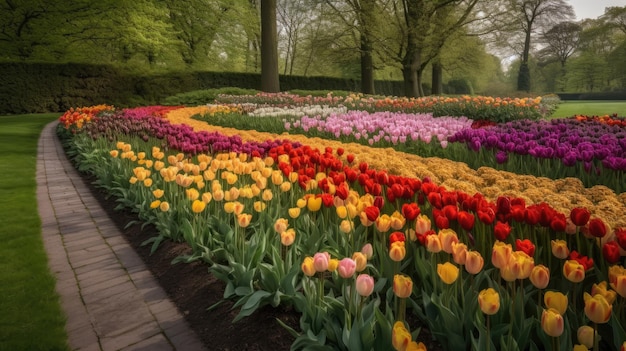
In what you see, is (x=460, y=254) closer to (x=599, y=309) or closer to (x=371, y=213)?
(x=599, y=309)

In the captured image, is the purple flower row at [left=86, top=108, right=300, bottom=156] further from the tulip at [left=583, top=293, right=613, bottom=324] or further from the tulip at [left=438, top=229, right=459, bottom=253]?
the tulip at [left=583, top=293, right=613, bottom=324]

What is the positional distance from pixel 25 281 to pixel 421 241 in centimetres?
320

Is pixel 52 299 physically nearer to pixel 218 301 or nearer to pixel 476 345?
pixel 218 301

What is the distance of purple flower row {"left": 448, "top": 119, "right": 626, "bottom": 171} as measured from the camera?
4.58 metres

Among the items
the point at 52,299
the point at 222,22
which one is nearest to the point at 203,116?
the point at 52,299

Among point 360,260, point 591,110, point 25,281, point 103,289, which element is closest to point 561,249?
point 360,260

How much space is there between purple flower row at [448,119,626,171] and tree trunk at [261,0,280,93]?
15.8m

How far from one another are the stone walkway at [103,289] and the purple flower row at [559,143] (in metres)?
4.04

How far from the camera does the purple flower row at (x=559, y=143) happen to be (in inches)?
180

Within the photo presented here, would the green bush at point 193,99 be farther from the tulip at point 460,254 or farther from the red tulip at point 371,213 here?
the tulip at point 460,254

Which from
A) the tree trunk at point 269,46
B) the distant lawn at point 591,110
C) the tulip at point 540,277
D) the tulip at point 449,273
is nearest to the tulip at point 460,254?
the tulip at point 449,273

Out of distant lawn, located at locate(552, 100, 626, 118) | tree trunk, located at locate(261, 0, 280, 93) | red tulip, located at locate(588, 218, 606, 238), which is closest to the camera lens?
red tulip, located at locate(588, 218, 606, 238)

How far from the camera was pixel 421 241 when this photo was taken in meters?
2.32

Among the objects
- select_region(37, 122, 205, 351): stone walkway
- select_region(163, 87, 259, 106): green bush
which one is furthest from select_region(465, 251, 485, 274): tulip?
select_region(163, 87, 259, 106): green bush
